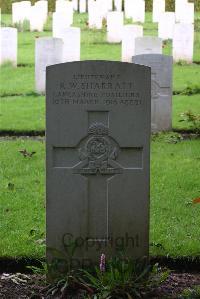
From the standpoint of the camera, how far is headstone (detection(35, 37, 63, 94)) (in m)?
14.0

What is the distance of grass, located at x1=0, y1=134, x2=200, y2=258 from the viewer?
6.08 metres

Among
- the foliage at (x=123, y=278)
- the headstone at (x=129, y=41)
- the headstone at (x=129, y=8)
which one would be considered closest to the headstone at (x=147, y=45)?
the headstone at (x=129, y=41)

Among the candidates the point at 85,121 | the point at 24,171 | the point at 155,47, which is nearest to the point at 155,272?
the point at 85,121

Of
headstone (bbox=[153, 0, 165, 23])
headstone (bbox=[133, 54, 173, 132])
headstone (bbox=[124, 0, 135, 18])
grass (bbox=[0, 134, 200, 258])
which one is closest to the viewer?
grass (bbox=[0, 134, 200, 258])

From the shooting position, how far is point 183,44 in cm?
1744

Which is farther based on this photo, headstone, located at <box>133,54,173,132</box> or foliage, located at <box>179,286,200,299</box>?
headstone, located at <box>133,54,173,132</box>

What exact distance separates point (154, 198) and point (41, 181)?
4.30ft

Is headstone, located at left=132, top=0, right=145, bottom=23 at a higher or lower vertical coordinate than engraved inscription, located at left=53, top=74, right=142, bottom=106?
higher

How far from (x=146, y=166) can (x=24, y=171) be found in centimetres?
351

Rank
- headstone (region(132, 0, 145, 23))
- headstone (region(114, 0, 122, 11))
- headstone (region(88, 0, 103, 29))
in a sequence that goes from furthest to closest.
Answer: headstone (region(114, 0, 122, 11))
headstone (region(132, 0, 145, 23))
headstone (region(88, 0, 103, 29))

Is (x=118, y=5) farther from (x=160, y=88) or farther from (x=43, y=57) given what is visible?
(x=160, y=88)

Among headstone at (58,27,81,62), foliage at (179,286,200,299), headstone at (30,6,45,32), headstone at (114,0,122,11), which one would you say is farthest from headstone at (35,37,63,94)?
headstone at (114,0,122,11)

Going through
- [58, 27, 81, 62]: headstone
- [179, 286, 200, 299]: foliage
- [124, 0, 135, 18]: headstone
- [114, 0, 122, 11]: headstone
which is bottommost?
[179, 286, 200, 299]: foliage

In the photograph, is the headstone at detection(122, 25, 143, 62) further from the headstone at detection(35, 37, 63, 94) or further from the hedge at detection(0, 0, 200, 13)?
the hedge at detection(0, 0, 200, 13)
